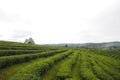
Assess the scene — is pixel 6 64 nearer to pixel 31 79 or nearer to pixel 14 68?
pixel 14 68

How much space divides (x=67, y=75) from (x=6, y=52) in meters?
15.8

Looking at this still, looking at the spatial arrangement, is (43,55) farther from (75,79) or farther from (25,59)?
(75,79)

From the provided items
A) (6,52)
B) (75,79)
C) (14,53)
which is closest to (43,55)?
(14,53)

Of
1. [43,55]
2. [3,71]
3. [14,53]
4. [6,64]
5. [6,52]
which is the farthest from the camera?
[43,55]

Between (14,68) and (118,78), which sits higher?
(14,68)

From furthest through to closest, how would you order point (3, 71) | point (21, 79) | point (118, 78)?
point (118, 78), point (3, 71), point (21, 79)

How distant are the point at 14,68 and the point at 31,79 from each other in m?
9.60

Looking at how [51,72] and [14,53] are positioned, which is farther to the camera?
[14,53]

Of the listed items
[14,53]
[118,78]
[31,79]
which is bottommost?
[118,78]

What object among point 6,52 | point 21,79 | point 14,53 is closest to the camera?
point 21,79

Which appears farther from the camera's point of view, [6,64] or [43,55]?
[43,55]

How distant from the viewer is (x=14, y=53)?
4072 cm

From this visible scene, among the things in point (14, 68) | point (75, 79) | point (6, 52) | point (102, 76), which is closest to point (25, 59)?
point (6, 52)

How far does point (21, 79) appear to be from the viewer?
2066 cm
